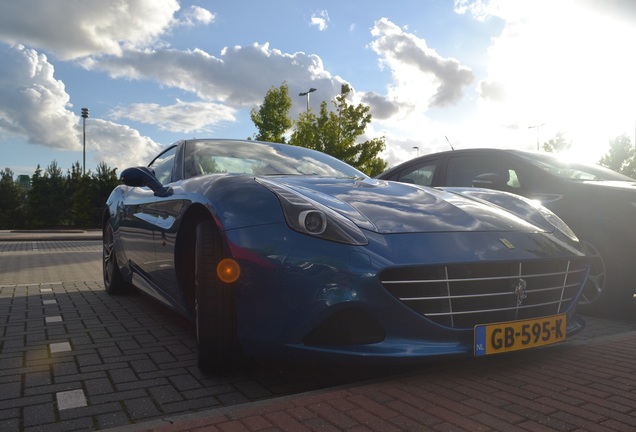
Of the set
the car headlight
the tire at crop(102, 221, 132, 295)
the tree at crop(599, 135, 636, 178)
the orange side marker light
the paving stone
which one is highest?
the tree at crop(599, 135, 636, 178)

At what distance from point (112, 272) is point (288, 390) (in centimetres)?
342

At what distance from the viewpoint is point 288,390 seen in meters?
2.71

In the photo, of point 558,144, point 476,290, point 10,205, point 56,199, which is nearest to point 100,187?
point 56,199

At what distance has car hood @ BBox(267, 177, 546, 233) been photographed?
264cm

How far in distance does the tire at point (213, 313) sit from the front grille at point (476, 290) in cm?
81

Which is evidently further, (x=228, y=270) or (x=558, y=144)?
(x=558, y=144)

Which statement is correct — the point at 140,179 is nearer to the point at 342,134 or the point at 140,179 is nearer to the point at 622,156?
the point at 342,134

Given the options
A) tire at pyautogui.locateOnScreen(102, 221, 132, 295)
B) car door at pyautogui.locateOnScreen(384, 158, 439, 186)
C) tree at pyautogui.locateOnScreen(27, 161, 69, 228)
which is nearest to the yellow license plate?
car door at pyautogui.locateOnScreen(384, 158, 439, 186)

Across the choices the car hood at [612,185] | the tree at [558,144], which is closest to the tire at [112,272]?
the car hood at [612,185]

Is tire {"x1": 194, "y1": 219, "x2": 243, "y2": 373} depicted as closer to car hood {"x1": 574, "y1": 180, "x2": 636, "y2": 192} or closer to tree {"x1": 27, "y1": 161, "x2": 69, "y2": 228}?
car hood {"x1": 574, "y1": 180, "x2": 636, "y2": 192}

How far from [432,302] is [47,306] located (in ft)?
12.8

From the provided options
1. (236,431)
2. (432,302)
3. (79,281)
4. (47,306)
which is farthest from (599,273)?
(79,281)

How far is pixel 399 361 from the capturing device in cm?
233

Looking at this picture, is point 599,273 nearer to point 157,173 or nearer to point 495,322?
point 495,322
